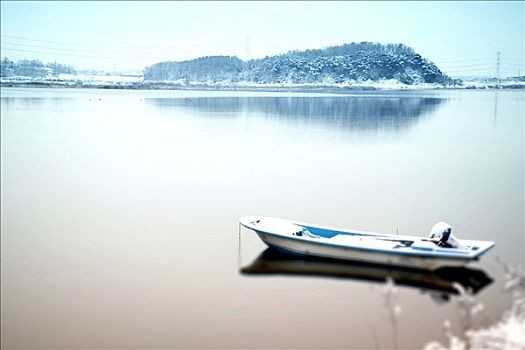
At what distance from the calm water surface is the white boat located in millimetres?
307

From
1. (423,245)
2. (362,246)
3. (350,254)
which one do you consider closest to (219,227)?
(350,254)

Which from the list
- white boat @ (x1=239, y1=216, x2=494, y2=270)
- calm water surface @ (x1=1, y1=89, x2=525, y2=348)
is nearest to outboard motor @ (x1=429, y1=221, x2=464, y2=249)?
white boat @ (x1=239, y1=216, x2=494, y2=270)

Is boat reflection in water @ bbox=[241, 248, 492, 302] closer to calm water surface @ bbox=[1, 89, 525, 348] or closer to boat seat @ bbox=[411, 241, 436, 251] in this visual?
calm water surface @ bbox=[1, 89, 525, 348]

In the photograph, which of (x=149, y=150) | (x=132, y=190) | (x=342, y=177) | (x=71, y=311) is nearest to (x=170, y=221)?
(x=132, y=190)

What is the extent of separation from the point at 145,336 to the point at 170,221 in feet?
16.9

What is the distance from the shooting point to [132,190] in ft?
52.4

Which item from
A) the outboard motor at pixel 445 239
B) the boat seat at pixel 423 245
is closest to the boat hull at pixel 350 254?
the boat seat at pixel 423 245

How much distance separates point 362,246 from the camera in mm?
10195

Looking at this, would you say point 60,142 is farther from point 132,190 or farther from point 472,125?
point 472,125

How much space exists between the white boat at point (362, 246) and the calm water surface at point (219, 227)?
0.31m

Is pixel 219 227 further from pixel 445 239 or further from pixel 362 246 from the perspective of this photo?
pixel 445 239

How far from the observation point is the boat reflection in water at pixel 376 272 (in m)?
9.49

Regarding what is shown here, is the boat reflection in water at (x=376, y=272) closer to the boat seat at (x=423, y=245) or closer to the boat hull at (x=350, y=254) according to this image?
the boat hull at (x=350, y=254)

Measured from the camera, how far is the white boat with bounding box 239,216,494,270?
989 centimetres
